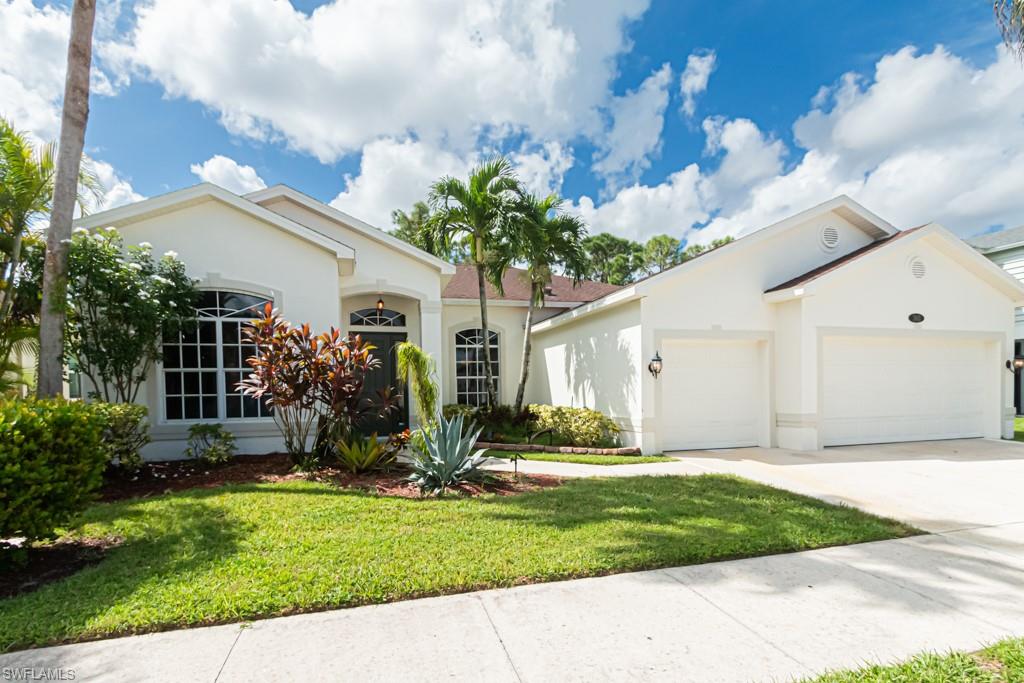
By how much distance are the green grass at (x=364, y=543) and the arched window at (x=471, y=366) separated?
26.3 feet

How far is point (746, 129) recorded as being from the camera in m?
13.2

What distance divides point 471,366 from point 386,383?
353 cm

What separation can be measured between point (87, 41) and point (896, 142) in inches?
701

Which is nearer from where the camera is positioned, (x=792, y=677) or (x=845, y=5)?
(x=792, y=677)

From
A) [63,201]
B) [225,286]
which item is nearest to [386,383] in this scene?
[225,286]

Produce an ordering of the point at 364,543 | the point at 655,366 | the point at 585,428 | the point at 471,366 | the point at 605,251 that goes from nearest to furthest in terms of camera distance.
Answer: the point at 364,543, the point at 655,366, the point at 585,428, the point at 471,366, the point at 605,251

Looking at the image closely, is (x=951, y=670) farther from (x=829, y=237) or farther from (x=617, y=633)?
(x=829, y=237)

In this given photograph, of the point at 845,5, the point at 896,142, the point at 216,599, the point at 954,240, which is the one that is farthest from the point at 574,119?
the point at 216,599

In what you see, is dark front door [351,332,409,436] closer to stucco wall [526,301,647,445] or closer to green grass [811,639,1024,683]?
stucco wall [526,301,647,445]

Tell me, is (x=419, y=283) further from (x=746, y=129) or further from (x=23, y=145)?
(x=746, y=129)

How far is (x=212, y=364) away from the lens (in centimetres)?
879

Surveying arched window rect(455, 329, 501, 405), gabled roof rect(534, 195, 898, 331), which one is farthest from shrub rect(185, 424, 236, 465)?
gabled roof rect(534, 195, 898, 331)

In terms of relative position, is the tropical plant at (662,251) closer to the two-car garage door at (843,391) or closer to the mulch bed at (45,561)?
the two-car garage door at (843,391)

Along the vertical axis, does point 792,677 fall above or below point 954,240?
below
